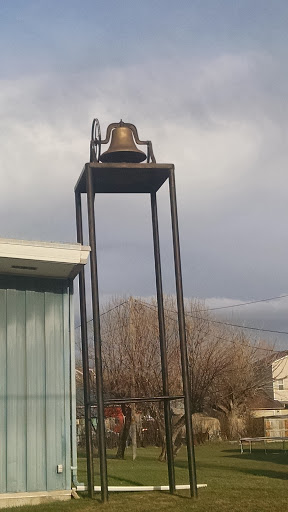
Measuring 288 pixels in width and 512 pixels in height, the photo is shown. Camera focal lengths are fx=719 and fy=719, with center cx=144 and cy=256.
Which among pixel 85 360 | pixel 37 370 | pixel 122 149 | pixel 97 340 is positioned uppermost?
pixel 122 149

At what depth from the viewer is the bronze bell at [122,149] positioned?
1160cm

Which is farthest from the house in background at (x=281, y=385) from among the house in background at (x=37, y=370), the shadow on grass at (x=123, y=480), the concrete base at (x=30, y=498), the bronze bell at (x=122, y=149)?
the concrete base at (x=30, y=498)

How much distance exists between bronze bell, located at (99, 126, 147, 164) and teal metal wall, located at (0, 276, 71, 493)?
7.40 feet

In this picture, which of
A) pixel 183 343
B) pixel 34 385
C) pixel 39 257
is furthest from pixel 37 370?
pixel 183 343

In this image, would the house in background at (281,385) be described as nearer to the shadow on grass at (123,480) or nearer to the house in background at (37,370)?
the shadow on grass at (123,480)

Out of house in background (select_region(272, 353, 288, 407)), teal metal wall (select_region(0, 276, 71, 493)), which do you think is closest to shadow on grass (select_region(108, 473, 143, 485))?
teal metal wall (select_region(0, 276, 71, 493))

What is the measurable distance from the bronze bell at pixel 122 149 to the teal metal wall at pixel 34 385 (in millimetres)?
2256

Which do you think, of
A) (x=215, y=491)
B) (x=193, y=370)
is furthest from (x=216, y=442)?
(x=215, y=491)

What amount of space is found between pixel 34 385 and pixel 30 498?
1636 millimetres

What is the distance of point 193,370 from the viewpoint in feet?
97.7

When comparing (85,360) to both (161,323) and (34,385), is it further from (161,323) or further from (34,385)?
(161,323)

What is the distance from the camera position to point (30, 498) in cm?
1050

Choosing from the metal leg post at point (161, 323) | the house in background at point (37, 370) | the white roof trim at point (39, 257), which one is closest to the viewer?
the white roof trim at point (39, 257)

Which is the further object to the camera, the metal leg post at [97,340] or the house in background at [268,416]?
the house in background at [268,416]
